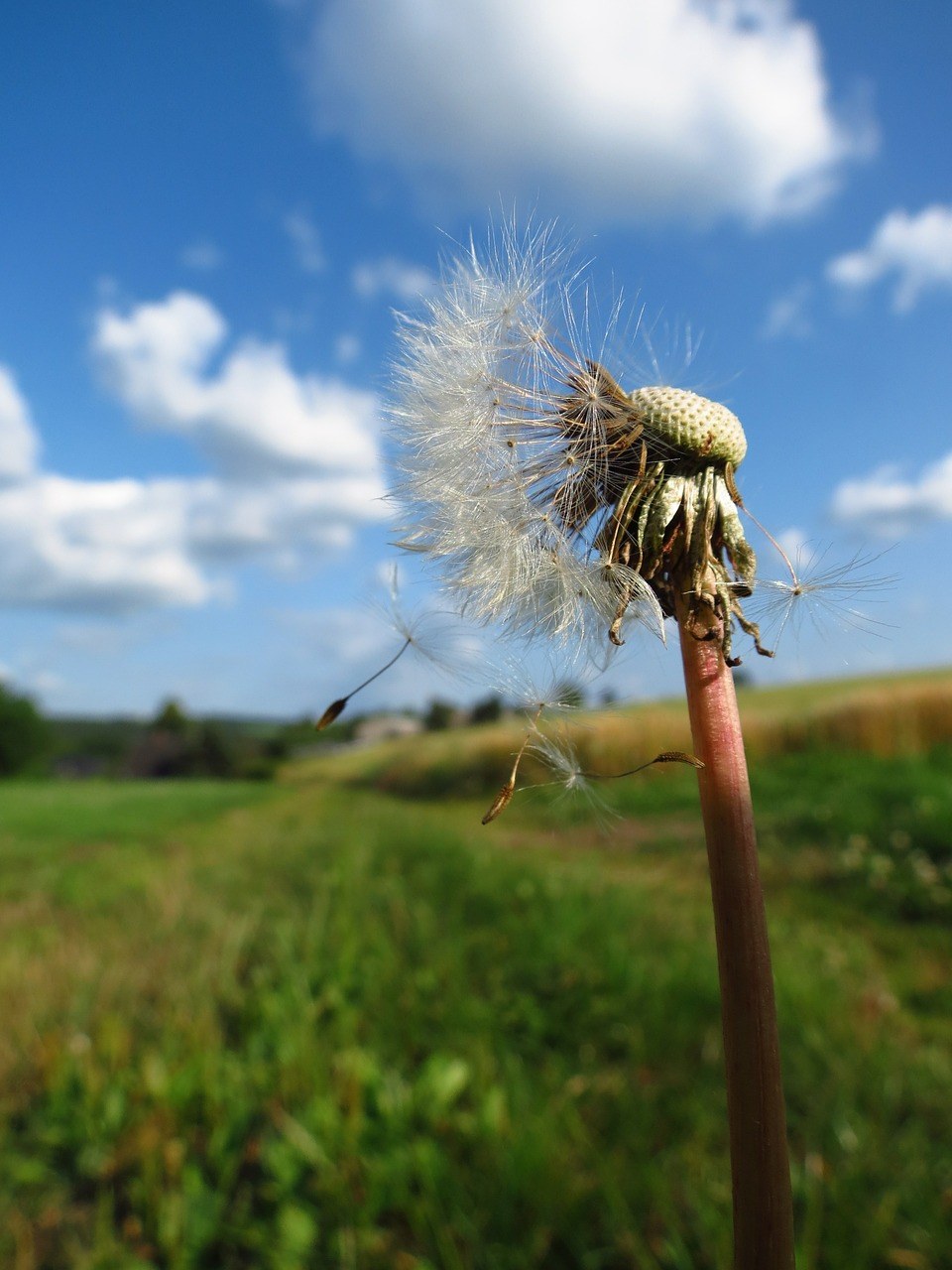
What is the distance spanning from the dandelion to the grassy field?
0.20 m

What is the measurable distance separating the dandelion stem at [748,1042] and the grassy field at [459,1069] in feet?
1.32

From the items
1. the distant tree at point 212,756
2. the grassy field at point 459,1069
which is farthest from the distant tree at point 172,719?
the grassy field at point 459,1069

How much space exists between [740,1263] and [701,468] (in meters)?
0.58

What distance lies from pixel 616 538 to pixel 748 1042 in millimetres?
408

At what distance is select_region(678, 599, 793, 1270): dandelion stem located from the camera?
1.70 feet

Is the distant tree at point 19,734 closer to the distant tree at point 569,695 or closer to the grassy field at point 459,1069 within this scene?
the grassy field at point 459,1069

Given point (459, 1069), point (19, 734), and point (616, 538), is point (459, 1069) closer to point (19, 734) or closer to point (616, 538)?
point (616, 538)

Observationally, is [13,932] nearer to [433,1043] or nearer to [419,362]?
[433,1043]

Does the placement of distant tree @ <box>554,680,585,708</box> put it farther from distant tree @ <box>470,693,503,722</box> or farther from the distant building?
the distant building

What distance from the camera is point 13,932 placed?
869cm

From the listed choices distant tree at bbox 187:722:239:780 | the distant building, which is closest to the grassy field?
the distant building

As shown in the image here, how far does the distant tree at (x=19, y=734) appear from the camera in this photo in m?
44.9

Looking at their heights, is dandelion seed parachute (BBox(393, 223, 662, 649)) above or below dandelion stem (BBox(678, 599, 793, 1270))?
above

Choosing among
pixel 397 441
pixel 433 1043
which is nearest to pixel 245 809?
pixel 433 1043
